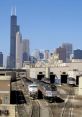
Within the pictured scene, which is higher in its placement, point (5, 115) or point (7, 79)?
point (7, 79)

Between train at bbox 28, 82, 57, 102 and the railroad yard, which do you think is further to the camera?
train at bbox 28, 82, 57, 102

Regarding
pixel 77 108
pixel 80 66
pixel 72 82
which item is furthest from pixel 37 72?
pixel 77 108

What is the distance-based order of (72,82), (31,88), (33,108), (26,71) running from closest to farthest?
(33,108) → (31,88) → (72,82) → (26,71)

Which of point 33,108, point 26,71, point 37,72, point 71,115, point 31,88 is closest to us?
point 71,115

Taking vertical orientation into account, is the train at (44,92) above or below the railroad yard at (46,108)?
above

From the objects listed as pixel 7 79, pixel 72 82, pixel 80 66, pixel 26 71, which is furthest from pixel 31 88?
pixel 26 71

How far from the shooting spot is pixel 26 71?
17350 centimetres

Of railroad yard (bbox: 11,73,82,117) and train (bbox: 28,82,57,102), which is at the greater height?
train (bbox: 28,82,57,102)

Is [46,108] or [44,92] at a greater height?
[44,92]

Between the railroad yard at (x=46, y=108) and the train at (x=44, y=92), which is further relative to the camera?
the train at (x=44, y=92)

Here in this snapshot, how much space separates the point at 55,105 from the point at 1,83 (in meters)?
8.37

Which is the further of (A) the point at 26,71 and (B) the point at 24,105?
(A) the point at 26,71

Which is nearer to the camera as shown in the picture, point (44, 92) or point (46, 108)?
point (46, 108)

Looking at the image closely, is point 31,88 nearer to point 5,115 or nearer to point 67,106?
point 67,106
